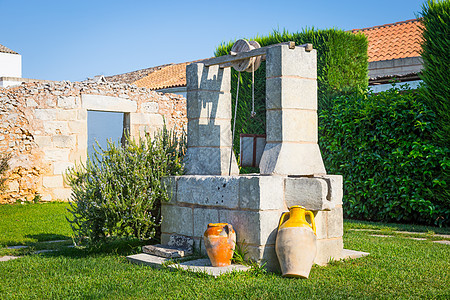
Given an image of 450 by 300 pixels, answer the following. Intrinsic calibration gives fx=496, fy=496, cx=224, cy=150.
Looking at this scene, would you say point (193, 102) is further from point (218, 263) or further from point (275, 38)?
point (275, 38)

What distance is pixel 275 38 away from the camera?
1040 cm

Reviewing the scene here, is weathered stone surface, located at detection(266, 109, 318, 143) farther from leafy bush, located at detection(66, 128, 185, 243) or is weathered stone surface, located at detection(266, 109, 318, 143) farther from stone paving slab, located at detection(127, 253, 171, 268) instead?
stone paving slab, located at detection(127, 253, 171, 268)

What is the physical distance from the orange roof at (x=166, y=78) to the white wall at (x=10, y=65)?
29.9 feet

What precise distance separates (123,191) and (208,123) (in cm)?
130

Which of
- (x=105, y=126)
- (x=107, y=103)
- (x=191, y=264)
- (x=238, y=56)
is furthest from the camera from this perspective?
(x=105, y=126)

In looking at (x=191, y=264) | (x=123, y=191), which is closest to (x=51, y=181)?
(x=123, y=191)

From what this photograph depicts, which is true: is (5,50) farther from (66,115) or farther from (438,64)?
(438,64)

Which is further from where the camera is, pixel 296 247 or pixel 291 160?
pixel 291 160

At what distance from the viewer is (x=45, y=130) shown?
1062 cm

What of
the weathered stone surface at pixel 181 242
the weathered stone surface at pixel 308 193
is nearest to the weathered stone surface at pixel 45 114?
the weathered stone surface at pixel 181 242

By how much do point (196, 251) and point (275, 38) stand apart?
246 inches

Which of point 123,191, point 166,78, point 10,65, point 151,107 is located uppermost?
point 10,65

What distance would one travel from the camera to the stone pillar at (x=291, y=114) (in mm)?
5066

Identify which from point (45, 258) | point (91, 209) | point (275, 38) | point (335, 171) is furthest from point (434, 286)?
point (275, 38)
